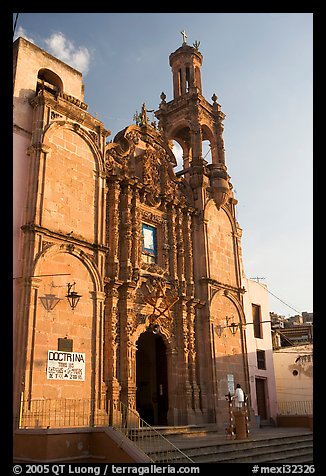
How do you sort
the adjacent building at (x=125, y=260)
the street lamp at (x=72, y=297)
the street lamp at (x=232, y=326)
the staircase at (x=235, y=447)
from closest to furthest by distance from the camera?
the staircase at (x=235, y=447), the adjacent building at (x=125, y=260), the street lamp at (x=72, y=297), the street lamp at (x=232, y=326)

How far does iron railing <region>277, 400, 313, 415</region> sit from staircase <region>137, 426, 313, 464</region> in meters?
9.41

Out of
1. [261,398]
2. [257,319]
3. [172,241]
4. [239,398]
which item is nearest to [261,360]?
[261,398]

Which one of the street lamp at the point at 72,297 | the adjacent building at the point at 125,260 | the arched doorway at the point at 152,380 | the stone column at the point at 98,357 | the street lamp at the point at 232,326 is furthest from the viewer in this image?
the street lamp at the point at 232,326

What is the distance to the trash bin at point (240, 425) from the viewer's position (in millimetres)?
15370

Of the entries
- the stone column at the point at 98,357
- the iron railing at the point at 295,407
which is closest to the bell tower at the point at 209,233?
the stone column at the point at 98,357

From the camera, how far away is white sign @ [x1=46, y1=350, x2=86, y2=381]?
44.2 feet

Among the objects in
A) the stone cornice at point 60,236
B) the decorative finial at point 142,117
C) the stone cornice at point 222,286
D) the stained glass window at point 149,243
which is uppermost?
the decorative finial at point 142,117

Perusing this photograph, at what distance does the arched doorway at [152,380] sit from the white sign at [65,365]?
517 cm

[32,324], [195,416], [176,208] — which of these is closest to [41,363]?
[32,324]

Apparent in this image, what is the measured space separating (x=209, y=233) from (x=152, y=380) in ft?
23.3

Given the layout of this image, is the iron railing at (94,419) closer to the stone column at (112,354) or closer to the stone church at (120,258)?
the stone column at (112,354)

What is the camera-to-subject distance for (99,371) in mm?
14852

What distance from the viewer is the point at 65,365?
13906 mm

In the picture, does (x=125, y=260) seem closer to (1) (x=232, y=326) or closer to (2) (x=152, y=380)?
(2) (x=152, y=380)
